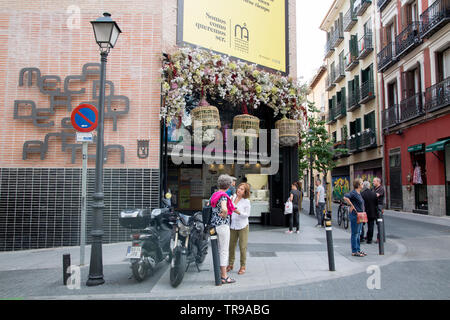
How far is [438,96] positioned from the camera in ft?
56.6

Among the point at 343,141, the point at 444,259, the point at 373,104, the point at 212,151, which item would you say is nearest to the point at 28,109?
the point at 212,151

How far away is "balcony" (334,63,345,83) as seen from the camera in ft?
104

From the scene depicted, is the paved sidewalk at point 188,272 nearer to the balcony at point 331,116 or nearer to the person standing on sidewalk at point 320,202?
the person standing on sidewalk at point 320,202

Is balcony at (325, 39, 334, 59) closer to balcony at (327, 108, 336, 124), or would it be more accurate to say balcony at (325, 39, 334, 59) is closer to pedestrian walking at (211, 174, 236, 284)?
balcony at (327, 108, 336, 124)

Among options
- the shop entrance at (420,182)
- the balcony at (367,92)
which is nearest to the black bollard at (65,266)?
the shop entrance at (420,182)

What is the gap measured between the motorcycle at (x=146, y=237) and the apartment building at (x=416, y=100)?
15.0 m

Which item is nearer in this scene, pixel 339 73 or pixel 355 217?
pixel 355 217

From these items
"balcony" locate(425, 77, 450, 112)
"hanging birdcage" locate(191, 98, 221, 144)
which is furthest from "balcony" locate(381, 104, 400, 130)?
"hanging birdcage" locate(191, 98, 221, 144)

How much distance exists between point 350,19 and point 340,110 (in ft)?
24.7

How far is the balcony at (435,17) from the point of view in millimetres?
16469

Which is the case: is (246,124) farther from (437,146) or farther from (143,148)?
(437,146)

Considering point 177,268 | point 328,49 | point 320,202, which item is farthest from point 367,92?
point 177,268

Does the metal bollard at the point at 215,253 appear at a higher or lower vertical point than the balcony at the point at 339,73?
lower

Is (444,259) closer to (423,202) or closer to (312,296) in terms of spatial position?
(312,296)
